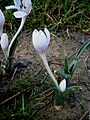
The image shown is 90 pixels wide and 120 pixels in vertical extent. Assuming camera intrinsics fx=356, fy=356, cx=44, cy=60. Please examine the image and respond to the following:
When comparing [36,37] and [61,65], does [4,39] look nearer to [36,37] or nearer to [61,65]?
[36,37]

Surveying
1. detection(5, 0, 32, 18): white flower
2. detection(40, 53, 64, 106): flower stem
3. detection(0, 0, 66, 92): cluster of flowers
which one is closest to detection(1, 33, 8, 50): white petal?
detection(0, 0, 66, 92): cluster of flowers

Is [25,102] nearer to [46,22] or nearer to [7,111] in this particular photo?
[7,111]

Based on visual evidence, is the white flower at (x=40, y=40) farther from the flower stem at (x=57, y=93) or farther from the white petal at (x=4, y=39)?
the white petal at (x=4, y=39)

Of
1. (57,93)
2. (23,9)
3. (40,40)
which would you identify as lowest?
(57,93)

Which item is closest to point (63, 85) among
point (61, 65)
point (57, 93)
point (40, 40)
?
point (57, 93)

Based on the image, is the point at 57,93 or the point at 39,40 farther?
the point at 57,93

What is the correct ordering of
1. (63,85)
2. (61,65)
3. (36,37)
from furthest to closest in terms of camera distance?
(61,65)
(63,85)
(36,37)

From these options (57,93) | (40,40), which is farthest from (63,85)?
(40,40)

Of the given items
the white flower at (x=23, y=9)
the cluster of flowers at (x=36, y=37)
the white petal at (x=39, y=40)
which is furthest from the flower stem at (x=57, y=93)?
the white flower at (x=23, y=9)

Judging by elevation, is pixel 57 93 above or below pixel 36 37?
below

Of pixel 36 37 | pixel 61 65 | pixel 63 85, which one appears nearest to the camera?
pixel 36 37
